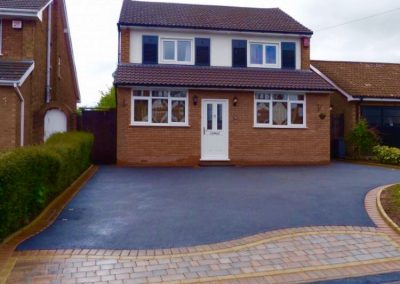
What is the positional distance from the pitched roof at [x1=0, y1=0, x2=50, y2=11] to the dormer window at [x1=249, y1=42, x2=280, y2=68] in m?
8.57

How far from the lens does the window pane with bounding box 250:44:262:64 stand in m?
17.8

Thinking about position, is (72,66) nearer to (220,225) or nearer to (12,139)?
(12,139)

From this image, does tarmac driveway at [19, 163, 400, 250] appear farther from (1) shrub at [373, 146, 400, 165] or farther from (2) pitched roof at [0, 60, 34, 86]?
(1) shrub at [373, 146, 400, 165]

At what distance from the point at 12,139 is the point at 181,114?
6071 mm

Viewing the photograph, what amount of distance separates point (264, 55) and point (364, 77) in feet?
23.1

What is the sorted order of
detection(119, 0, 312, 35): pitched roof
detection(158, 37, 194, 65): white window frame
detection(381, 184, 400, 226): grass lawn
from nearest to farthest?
detection(381, 184, 400, 226): grass lawn, detection(158, 37, 194, 65): white window frame, detection(119, 0, 312, 35): pitched roof

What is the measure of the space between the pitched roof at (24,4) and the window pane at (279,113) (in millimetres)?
9736

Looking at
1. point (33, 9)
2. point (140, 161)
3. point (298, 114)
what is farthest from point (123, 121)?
point (298, 114)

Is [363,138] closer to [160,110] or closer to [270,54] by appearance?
[270,54]

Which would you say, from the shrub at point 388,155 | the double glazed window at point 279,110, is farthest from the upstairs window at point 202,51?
the shrub at point 388,155

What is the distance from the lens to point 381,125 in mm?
20547

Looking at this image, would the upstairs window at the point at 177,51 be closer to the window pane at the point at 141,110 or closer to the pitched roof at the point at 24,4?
the window pane at the point at 141,110

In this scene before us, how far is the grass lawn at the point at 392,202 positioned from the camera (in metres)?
7.08

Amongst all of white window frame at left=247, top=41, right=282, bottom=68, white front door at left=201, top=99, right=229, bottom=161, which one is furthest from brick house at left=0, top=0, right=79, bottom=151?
white window frame at left=247, top=41, right=282, bottom=68
